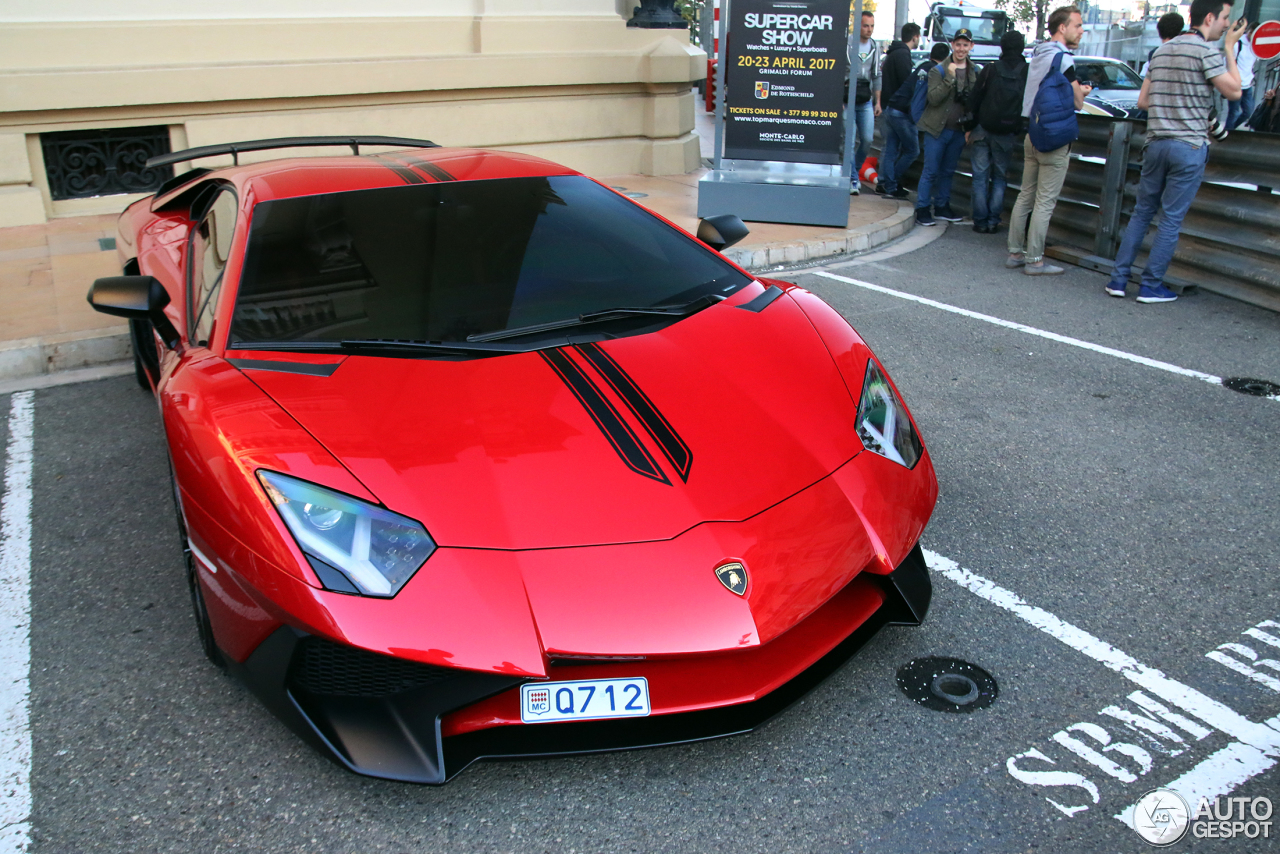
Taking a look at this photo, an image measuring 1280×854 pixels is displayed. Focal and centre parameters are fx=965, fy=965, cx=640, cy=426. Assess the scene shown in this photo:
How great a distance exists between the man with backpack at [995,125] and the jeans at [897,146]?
1144mm

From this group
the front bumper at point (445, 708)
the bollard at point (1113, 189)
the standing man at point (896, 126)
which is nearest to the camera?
the front bumper at point (445, 708)

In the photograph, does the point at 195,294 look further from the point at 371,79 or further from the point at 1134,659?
the point at 371,79

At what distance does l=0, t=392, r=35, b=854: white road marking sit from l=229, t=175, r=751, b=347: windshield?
3.59 feet

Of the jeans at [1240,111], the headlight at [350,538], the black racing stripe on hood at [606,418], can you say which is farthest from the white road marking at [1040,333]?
the jeans at [1240,111]

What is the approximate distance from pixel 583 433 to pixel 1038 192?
559cm

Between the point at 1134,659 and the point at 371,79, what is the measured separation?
8.21 metres

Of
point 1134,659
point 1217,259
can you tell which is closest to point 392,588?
point 1134,659

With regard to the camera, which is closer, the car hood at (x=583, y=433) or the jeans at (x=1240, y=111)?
the car hood at (x=583, y=433)

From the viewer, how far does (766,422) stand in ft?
8.30

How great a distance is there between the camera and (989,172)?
8.46 metres

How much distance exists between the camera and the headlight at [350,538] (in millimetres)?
2033

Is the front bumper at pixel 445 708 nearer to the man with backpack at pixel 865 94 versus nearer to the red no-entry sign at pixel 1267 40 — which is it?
the man with backpack at pixel 865 94

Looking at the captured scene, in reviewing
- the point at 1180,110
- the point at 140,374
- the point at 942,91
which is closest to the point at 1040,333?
the point at 1180,110

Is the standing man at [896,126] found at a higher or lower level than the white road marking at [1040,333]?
higher
